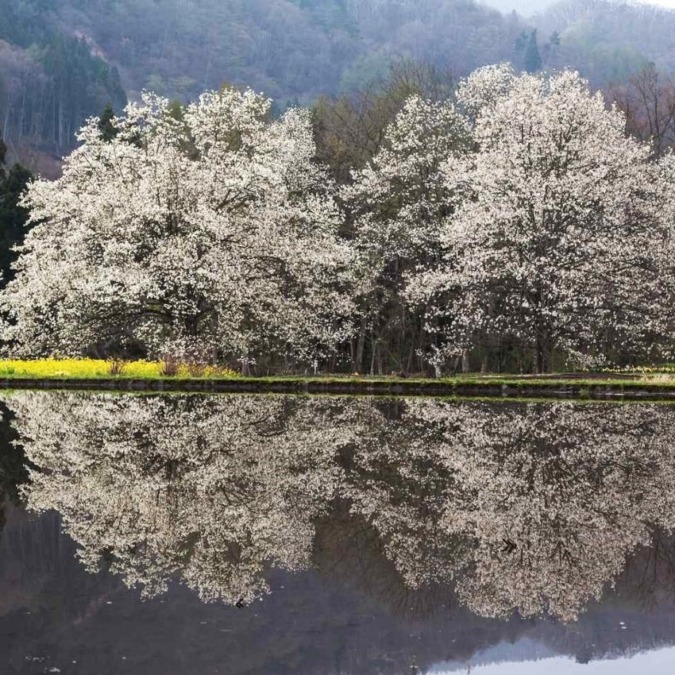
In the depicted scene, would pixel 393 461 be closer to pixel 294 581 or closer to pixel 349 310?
pixel 294 581

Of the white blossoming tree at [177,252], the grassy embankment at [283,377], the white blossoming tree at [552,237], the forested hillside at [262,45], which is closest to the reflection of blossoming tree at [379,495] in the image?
the grassy embankment at [283,377]

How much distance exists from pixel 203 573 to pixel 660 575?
3022 millimetres

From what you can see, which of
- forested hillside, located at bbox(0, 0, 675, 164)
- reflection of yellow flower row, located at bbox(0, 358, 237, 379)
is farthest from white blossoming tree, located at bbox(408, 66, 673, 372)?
forested hillside, located at bbox(0, 0, 675, 164)

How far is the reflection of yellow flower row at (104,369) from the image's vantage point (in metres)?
29.0

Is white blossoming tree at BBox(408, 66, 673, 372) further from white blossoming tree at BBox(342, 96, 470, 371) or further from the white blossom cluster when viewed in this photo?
white blossoming tree at BBox(342, 96, 470, 371)

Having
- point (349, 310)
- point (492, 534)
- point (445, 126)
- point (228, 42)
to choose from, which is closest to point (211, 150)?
point (349, 310)

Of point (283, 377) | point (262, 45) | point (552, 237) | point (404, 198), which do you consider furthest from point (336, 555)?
point (262, 45)

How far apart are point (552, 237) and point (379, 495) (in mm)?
22209

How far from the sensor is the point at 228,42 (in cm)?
15900

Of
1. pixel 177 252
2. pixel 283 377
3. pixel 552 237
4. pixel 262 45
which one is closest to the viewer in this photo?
pixel 283 377

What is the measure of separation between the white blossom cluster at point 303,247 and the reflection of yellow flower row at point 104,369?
79 centimetres

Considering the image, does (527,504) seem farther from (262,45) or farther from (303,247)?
(262,45)

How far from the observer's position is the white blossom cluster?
30.7 metres

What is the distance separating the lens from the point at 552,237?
30938 millimetres
